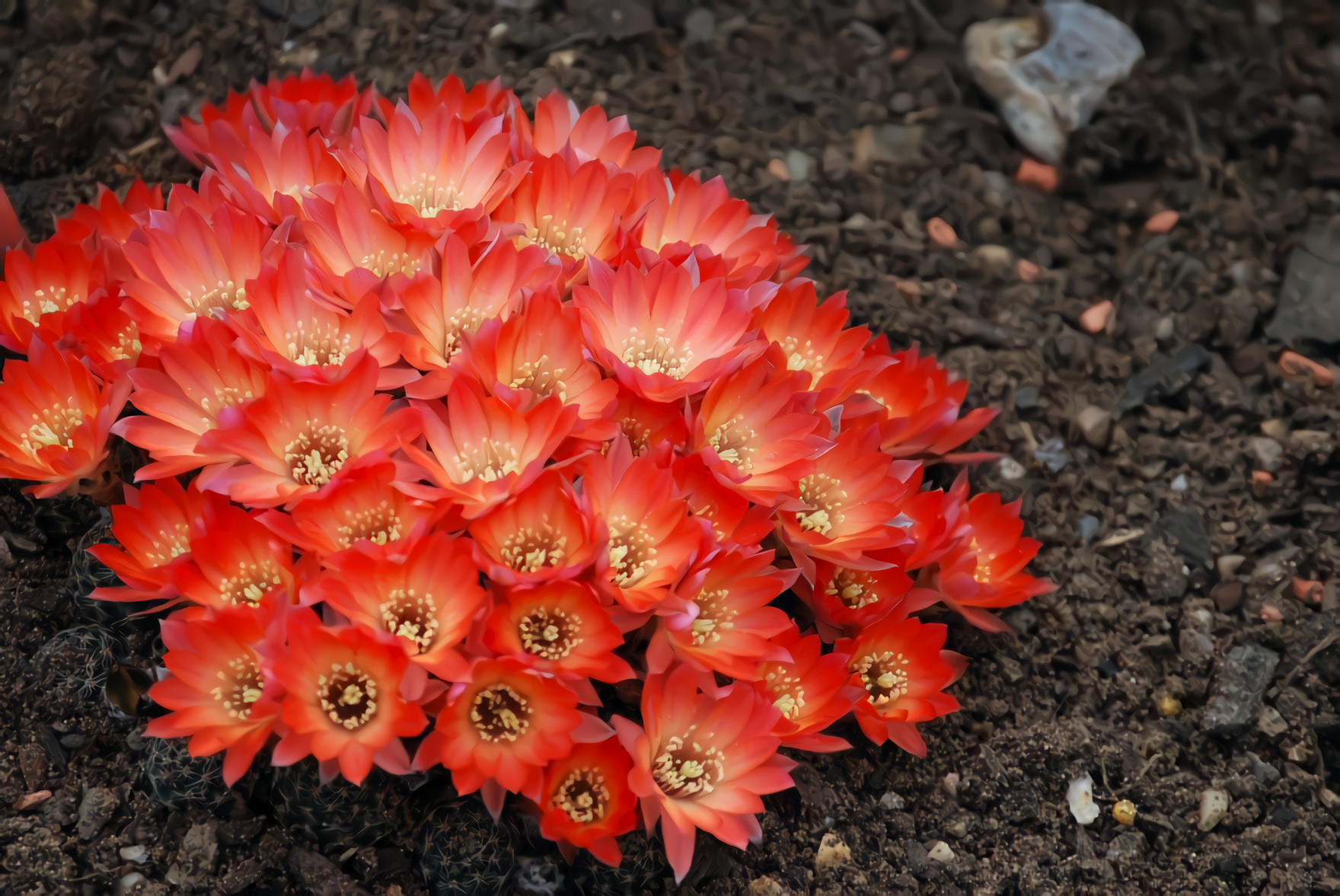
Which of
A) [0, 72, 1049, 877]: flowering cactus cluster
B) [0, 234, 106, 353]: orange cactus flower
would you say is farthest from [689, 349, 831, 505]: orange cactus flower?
Result: [0, 234, 106, 353]: orange cactus flower

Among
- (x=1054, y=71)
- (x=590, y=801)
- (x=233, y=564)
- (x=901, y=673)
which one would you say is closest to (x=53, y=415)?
(x=233, y=564)

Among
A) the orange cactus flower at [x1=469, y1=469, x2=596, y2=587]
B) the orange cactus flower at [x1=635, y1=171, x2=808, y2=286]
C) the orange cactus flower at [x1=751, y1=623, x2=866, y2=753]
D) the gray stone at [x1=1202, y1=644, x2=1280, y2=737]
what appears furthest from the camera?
the gray stone at [x1=1202, y1=644, x2=1280, y2=737]

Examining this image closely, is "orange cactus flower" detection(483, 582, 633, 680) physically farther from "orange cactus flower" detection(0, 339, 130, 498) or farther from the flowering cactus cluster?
"orange cactus flower" detection(0, 339, 130, 498)

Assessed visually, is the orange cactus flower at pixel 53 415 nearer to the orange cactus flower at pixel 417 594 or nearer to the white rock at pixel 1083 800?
the orange cactus flower at pixel 417 594

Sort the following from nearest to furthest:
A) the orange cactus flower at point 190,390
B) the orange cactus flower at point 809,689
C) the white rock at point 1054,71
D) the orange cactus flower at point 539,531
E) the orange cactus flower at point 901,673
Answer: the orange cactus flower at point 539,531, the orange cactus flower at point 190,390, the orange cactus flower at point 809,689, the orange cactus flower at point 901,673, the white rock at point 1054,71

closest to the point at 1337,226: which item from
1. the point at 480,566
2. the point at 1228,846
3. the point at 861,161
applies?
the point at 861,161

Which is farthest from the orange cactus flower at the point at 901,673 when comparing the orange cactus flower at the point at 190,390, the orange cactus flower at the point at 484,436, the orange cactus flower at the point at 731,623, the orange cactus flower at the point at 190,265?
the orange cactus flower at the point at 190,265
